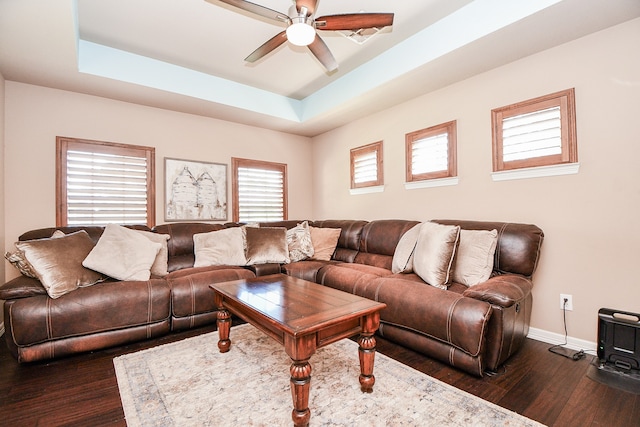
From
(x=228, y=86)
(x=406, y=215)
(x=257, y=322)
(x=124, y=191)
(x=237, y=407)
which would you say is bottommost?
(x=237, y=407)

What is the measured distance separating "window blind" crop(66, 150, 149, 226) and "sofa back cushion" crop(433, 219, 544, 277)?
13.1 feet

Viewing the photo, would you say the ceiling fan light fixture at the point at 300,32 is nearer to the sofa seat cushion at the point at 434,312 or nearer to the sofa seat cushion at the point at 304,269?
the sofa seat cushion at the point at 434,312

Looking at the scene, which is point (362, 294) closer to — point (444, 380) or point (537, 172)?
point (444, 380)

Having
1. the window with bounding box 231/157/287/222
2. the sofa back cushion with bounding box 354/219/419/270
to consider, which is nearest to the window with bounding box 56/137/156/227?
the window with bounding box 231/157/287/222

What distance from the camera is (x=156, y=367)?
212cm

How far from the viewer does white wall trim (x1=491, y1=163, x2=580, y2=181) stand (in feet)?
8.11

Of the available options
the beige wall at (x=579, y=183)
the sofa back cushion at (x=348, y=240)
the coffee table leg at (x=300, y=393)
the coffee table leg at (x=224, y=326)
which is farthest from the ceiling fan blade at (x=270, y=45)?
the sofa back cushion at (x=348, y=240)

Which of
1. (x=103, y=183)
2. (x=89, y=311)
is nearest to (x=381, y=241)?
(x=89, y=311)

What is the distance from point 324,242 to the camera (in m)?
4.05

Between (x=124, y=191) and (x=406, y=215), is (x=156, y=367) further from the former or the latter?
(x=406, y=215)

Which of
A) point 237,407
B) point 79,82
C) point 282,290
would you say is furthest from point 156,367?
point 79,82

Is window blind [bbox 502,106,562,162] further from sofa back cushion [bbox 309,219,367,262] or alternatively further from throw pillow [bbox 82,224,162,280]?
throw pillow [bbox 82,224,162,280]

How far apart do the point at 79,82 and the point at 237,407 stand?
11.5 ft

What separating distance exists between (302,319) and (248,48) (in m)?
2.84
